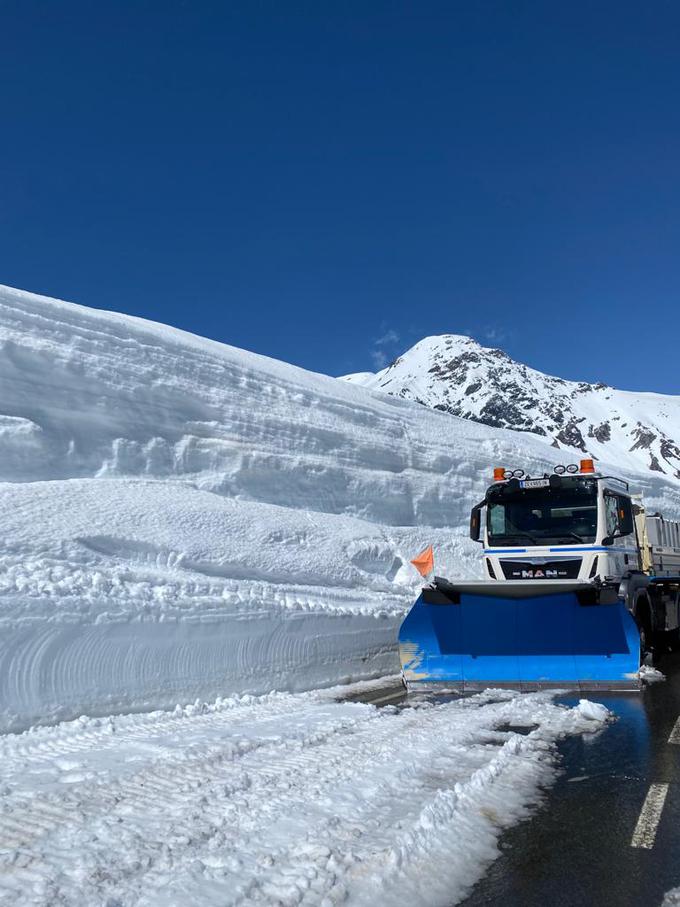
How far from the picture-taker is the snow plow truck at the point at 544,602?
28.1ft

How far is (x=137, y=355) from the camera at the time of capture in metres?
17.3

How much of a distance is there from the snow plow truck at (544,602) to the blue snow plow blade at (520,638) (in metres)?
0.01

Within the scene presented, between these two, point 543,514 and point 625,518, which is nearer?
point 625,518

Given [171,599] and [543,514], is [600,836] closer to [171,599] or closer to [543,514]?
[171,599]

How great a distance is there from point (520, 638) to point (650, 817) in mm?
4605

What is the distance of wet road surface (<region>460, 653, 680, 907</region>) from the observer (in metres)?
3.36

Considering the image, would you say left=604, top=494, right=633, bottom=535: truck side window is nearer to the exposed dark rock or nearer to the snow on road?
the snow on road

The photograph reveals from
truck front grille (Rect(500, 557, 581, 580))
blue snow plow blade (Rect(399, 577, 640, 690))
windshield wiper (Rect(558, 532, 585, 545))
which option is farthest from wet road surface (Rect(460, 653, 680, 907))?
windshield wiper (Rect(558, 532, 585, 545))

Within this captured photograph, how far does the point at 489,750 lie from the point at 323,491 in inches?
517

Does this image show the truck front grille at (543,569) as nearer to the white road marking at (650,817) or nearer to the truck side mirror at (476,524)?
the truck side mirror at (476,524)

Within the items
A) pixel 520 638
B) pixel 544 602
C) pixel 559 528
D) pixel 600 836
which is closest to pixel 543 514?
pixel 559 528

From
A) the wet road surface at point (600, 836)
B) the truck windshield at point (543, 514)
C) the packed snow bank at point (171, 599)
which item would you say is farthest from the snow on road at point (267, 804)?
the truck windshield at point (543, 514)

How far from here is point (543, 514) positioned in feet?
33.9

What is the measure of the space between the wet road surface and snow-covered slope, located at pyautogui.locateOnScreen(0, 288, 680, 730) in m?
4.18
